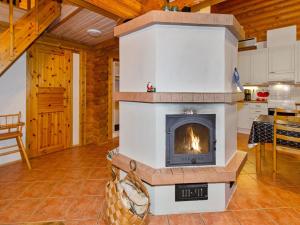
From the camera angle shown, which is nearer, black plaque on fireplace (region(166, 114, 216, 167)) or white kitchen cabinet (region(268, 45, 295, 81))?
black plaque on fireplace (region(166, 114, 216, 167))

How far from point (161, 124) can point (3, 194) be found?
1971mm

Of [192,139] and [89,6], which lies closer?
[192,139]

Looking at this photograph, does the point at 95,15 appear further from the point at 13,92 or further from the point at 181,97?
the point at 181,97

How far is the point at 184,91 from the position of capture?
2205mm

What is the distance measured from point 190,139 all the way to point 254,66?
4.68 m

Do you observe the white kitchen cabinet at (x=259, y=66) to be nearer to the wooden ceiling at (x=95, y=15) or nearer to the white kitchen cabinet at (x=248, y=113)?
the white kitchen cabinet at (x=248, y=113)

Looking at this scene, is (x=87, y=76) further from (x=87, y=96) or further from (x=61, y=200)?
(x=61, y=200)

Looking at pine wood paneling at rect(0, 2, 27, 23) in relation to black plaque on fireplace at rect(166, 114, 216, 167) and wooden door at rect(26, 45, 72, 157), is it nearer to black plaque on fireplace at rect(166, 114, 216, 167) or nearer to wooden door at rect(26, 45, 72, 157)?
wooden door at rect(26, 45, 72, 157)

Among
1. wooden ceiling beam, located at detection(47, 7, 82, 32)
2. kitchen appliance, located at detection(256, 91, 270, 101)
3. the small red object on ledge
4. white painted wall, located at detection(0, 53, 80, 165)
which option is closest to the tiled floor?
white painted wall, located at detection(0, 53, 80, 165)

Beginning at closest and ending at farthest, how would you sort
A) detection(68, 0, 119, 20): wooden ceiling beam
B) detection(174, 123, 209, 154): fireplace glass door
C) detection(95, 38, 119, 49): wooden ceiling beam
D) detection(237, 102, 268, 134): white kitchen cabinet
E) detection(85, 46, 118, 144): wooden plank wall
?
detection(174, 123, 209, 154): fireplace glass door
detection(68, 0, 119, 20): wooden ceiling beam
detection(95, 38, 119, 49): wooden ceiling beam
detection(85, 46, 118, 144): wooden plank wall
detection(237, 102, 268, 134): white kitchen cabinet

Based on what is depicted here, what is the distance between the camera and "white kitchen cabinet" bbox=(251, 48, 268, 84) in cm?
582

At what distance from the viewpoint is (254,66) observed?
602 cm

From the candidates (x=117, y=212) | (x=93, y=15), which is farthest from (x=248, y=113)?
(x=117, y=212)

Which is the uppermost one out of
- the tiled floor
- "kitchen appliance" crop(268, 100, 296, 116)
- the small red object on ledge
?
the small red object on ledge
